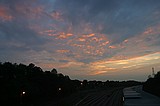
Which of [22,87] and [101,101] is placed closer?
[22,87]

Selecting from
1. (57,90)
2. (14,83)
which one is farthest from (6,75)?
(57,90)

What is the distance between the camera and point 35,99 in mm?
77250

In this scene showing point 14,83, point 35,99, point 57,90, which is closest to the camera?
point 14,83

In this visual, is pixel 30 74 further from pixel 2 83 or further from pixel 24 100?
pixel 2 83

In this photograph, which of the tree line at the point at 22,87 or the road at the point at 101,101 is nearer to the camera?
the tree line at the point at 22,87

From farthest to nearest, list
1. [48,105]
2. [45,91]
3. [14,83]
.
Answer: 1. [45,91]
2. [48,105]
3. [14,83]

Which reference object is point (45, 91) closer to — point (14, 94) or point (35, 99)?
point (35, 99)

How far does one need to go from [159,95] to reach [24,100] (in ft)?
129

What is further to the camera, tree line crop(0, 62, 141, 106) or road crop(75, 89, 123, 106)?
road crop(75, 89, 123, 106)

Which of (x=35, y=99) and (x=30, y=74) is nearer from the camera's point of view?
(x=35, y=99)

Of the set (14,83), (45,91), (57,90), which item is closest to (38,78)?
(45,91)

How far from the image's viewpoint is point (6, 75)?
6562 centimetres

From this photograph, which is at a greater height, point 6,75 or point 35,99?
point 6,75

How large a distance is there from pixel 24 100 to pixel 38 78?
21.8 meters
